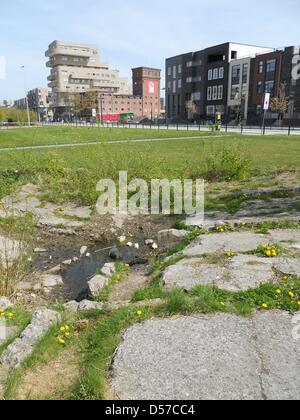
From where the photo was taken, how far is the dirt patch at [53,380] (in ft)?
8.13

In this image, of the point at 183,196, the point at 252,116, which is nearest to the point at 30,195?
the point at 183,196

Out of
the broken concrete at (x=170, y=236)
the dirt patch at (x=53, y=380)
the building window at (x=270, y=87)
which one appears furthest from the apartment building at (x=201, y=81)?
the dirt patch at (x=53, y=380)

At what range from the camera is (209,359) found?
2703 mm

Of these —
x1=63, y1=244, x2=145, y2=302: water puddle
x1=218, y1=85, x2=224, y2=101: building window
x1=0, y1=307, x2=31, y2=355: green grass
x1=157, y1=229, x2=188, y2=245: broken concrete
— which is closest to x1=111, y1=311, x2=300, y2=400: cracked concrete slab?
x1=0, y1=307, x2=31, y2=355: green grass

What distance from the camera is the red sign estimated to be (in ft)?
367

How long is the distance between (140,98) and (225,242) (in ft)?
364

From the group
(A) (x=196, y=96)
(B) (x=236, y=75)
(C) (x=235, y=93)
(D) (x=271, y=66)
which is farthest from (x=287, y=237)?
(A) (x=196, y=96)

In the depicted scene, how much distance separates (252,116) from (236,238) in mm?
61152

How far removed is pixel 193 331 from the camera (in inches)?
120

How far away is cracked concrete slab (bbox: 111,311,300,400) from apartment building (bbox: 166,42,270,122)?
69995 millimetres

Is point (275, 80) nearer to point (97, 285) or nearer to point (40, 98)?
point (97, 285)

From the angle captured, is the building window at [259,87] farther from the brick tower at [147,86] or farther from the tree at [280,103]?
the brick tower at [147,86]

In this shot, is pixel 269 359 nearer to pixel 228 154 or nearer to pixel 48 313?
pixel 48 313

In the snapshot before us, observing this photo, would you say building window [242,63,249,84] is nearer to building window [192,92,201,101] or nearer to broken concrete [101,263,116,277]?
building window [192,92,201,101]
